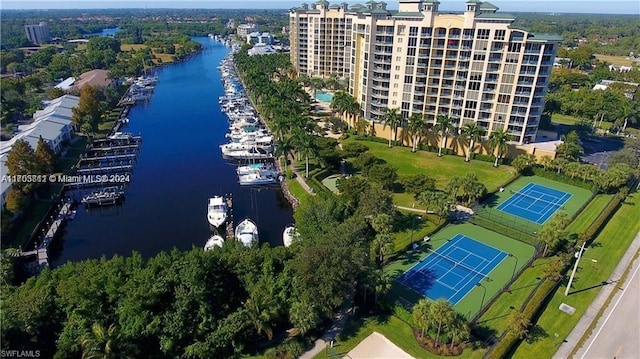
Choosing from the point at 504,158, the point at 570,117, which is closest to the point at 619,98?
the point at 570,117

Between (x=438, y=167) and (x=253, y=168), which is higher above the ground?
(x=253, y=168)

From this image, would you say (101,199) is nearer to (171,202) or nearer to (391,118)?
(171,202)

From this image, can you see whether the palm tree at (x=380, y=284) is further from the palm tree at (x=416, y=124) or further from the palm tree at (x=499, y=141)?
the palm tree at (x=416, y=124)

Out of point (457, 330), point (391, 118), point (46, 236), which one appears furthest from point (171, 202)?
point (457, 330)

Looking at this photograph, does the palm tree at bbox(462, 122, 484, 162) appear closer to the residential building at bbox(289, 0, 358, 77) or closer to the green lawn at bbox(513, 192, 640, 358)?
the green lawn at bbox(513, 192, 640, 358)

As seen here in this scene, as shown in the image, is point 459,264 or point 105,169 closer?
point 459,264

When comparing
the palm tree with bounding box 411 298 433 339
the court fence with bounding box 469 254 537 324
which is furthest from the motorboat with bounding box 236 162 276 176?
the court fence with bounding box 469 254 537 324

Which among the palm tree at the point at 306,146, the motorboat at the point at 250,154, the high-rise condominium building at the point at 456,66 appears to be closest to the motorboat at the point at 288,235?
the palm tree at the point at 306,146
